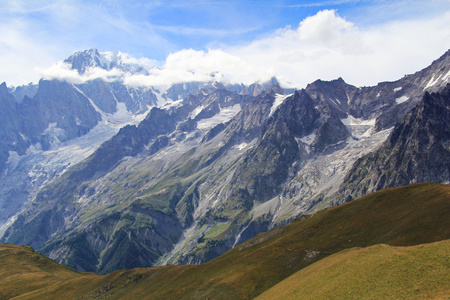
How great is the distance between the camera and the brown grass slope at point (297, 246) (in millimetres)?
85625

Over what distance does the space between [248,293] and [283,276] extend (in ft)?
35.6

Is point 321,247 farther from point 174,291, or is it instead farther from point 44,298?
point 44,298

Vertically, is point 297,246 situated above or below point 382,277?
below

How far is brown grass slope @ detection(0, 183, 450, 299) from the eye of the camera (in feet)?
281

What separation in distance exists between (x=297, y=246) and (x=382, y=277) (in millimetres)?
50412

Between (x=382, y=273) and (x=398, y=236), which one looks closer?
(x=382, y=273)

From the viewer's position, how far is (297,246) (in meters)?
100

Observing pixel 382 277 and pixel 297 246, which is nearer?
pixel 382 277

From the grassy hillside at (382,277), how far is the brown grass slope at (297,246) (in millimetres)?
20887

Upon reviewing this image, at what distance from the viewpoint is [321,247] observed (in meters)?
94.4

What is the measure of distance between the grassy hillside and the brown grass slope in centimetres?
2089

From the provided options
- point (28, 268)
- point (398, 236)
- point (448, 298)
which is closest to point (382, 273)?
point (448, 298)

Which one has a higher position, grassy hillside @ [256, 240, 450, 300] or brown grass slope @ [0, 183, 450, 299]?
grassy hillside @ [256, 240, 450, 300]

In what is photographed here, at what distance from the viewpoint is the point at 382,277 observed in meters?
50.8
